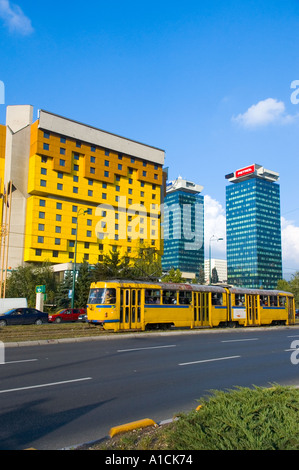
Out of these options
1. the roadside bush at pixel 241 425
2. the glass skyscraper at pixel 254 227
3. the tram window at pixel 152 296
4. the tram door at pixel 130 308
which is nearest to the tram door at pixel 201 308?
the tram window at pixel 152 296

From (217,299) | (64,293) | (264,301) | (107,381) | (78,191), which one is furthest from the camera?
(78,191)

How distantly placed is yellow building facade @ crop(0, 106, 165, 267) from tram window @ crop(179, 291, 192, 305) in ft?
134

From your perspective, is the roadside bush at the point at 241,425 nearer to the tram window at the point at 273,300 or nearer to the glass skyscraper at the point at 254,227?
the tram window at the point at 273,300

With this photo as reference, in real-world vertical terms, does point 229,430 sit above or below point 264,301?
below

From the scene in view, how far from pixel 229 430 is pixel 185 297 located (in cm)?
1970

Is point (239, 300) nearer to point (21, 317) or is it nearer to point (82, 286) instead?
point (21, 317)

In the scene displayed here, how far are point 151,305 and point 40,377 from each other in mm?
13479

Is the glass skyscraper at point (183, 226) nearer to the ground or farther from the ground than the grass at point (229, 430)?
farther from the ground

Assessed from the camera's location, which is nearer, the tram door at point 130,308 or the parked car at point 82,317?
the tram door at point 130,308

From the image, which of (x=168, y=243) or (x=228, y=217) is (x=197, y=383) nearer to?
(x=168, y=243)

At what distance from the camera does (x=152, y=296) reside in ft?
73.2

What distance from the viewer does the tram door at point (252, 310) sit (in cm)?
2841

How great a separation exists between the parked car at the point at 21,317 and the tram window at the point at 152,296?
12085mm

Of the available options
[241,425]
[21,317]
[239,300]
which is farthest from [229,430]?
[21,317]
